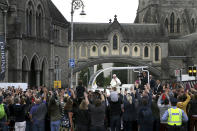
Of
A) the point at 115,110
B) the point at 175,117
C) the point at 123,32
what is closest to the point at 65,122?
the point at 115,110

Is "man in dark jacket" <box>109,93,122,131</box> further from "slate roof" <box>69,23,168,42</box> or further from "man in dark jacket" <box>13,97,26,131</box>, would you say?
"slate roof" <box>69,23,168,42</box>

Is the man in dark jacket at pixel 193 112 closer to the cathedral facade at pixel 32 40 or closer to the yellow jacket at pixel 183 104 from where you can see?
the yellow jacket at pixel 183 104

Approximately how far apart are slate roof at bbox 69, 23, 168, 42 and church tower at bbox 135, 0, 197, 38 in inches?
558

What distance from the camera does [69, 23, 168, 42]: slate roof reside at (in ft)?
204

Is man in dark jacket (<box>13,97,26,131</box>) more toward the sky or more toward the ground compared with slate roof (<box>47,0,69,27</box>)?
more toward the ground

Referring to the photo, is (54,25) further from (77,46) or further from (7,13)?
(77,46)

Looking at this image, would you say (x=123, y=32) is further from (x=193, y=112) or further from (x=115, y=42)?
(x=193, y=112)

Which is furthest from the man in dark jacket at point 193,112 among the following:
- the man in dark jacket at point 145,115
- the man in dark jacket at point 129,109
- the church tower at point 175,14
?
the church tower at point 175,14

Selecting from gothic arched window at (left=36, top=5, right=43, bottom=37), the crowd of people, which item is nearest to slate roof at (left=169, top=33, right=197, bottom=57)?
gothic arched window at (left=36, top=5, right=43, bottom=37)

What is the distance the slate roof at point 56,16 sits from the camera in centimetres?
4674

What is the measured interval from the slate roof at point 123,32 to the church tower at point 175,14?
1417 cm

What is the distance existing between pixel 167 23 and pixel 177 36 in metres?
3.12

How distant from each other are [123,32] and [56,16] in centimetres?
1691

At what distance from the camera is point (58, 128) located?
1541 centimetres
